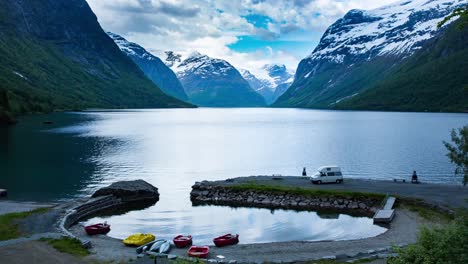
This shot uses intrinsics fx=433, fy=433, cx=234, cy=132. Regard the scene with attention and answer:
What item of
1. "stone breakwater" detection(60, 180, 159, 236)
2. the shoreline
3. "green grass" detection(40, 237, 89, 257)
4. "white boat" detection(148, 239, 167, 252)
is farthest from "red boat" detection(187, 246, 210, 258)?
"stone breakwater" detection(60, 180, 159, 236)

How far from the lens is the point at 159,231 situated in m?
51.6

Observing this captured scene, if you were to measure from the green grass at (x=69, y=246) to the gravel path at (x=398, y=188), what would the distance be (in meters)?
34.3

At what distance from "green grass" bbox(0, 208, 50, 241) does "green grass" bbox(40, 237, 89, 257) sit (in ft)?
14.5

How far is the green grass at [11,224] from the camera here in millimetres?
41903

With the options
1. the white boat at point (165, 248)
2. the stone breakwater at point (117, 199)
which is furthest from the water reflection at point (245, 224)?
the white boat at point (165, 248)

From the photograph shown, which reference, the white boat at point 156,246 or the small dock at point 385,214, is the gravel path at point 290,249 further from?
the small dock at point 385,214

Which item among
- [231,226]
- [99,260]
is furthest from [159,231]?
[99,260]

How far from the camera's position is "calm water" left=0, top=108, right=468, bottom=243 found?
176 feet

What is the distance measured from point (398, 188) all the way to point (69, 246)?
4643 centimetres

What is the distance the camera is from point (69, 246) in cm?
3831

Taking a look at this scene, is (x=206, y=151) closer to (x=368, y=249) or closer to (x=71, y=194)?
(x=71, y=194)

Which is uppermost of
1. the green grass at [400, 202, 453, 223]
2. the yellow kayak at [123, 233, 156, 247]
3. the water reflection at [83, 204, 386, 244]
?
the green grass at [400, 202, 453, 223]

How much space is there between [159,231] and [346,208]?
25229 millimetres

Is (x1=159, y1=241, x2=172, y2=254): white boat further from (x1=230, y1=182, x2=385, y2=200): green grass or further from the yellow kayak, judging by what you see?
(x1=230, y1=182, x2=385, y2=200): green grass
